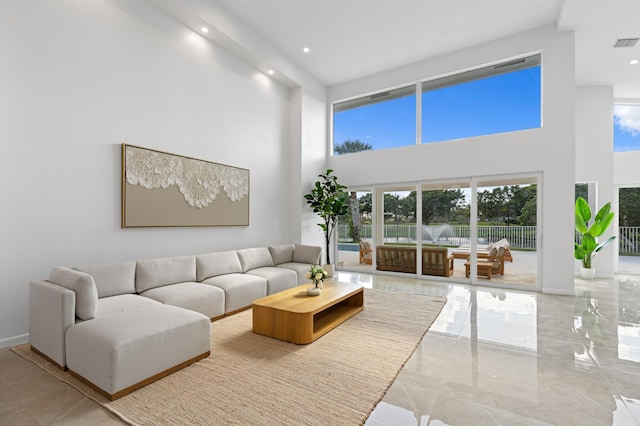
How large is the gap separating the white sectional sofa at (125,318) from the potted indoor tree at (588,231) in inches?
273

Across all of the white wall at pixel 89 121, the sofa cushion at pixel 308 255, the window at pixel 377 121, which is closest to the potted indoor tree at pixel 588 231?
the window at pixel 377 121

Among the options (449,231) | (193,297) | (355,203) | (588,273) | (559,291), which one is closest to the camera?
(193,297)

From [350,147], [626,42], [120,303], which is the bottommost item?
[120,303]

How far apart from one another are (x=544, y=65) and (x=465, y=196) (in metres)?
2.55

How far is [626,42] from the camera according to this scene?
16.9ft

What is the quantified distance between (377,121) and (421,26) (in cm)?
221

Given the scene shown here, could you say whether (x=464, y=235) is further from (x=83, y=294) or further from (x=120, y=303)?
(x=83, y=294)

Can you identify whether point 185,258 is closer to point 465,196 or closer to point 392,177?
point 392,177

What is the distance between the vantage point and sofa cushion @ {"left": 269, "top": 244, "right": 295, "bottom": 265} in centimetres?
563

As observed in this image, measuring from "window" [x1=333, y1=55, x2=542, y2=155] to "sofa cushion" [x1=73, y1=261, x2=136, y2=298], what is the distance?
5395 millimetres

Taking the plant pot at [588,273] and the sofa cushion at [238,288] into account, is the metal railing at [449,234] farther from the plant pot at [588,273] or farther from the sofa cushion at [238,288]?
the sofa cushion at [238,288]

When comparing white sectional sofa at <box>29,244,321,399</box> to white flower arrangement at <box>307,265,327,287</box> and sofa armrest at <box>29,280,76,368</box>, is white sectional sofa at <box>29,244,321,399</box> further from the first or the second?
white flower arrangement at <box>307,265,327,287</box>

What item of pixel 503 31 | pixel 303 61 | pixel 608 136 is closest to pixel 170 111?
pixel 303 61

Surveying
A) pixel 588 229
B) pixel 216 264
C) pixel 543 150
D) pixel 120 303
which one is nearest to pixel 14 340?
pixel 120 303
